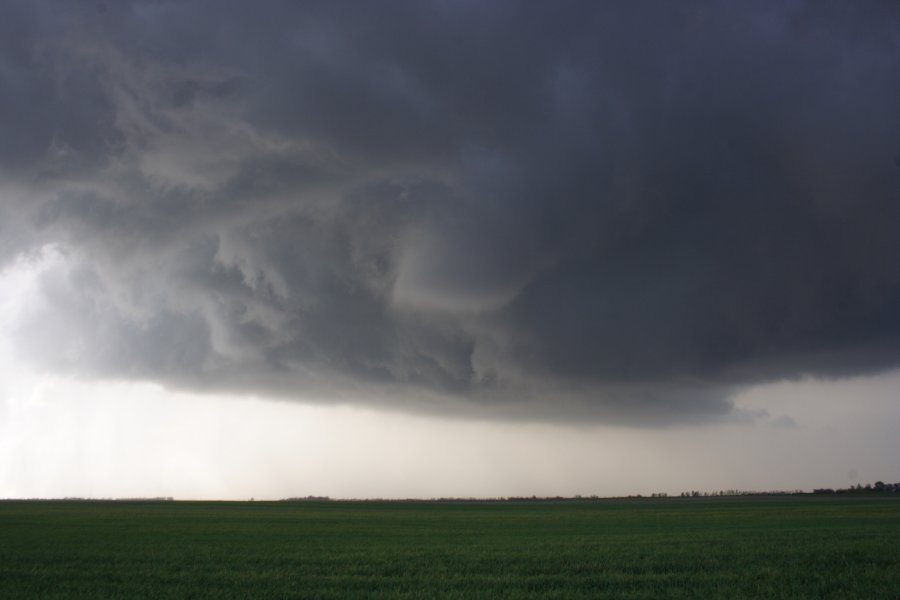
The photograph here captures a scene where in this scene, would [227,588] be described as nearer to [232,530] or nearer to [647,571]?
[647,571]

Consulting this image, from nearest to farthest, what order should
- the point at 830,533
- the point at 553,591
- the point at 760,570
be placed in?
the point at 553,591 < the point at 760,570 < the point at 830,533

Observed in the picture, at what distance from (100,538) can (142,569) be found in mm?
17497

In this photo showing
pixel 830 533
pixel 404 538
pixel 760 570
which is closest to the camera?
pixel 760 570

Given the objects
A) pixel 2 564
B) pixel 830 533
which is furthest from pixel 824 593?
pixel 2 564

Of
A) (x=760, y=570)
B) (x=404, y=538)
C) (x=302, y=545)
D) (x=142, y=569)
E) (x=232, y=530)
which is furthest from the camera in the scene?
(x=232, y=530)

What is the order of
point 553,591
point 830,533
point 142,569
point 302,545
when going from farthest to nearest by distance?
point 830,533 → point 302,545 → point 142,569 → point 553,591

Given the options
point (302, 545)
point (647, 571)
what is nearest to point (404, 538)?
point (302, 545)

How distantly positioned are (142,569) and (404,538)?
58.3 ft

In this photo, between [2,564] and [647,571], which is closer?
[647,571]

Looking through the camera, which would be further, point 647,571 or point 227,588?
point 647,571

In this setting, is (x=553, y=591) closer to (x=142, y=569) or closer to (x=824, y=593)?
(x=824, y=593)

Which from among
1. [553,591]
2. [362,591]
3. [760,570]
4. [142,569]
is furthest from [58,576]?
[760,570]

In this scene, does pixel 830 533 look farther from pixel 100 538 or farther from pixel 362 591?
pixel 100 538

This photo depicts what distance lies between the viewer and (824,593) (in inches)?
720
